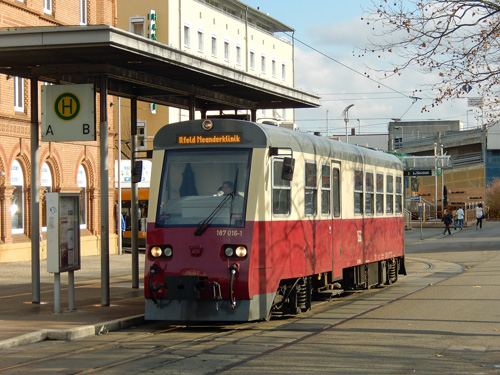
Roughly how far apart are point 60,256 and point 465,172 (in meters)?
86.6

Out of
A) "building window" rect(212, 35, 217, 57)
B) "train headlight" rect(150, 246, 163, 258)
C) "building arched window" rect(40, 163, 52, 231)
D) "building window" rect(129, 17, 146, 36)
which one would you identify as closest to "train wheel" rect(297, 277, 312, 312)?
"train headlight" rect(150, 246, 163, 258)

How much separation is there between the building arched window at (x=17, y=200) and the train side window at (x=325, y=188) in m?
16.6

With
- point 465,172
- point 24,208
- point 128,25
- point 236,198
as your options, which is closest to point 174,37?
point 128,25

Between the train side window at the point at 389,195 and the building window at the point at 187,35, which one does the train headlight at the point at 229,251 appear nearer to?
the train side window at the point at 389,195

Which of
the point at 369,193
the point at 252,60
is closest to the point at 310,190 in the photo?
the point at 369,193

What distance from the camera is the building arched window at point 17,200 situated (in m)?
30.0

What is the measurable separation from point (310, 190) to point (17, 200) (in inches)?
709

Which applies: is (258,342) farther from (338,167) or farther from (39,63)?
(39,63)

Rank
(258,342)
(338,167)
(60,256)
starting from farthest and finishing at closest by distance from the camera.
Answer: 1. (338,167)
2. (60,256)
3. (258,342)

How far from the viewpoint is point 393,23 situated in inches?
574

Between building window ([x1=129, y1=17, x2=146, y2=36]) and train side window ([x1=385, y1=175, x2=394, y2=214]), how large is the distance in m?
34.5

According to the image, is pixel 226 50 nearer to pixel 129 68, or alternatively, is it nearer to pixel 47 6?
pixel 47 6

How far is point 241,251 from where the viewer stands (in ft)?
41.6

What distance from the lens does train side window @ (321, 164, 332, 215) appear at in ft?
51.6
